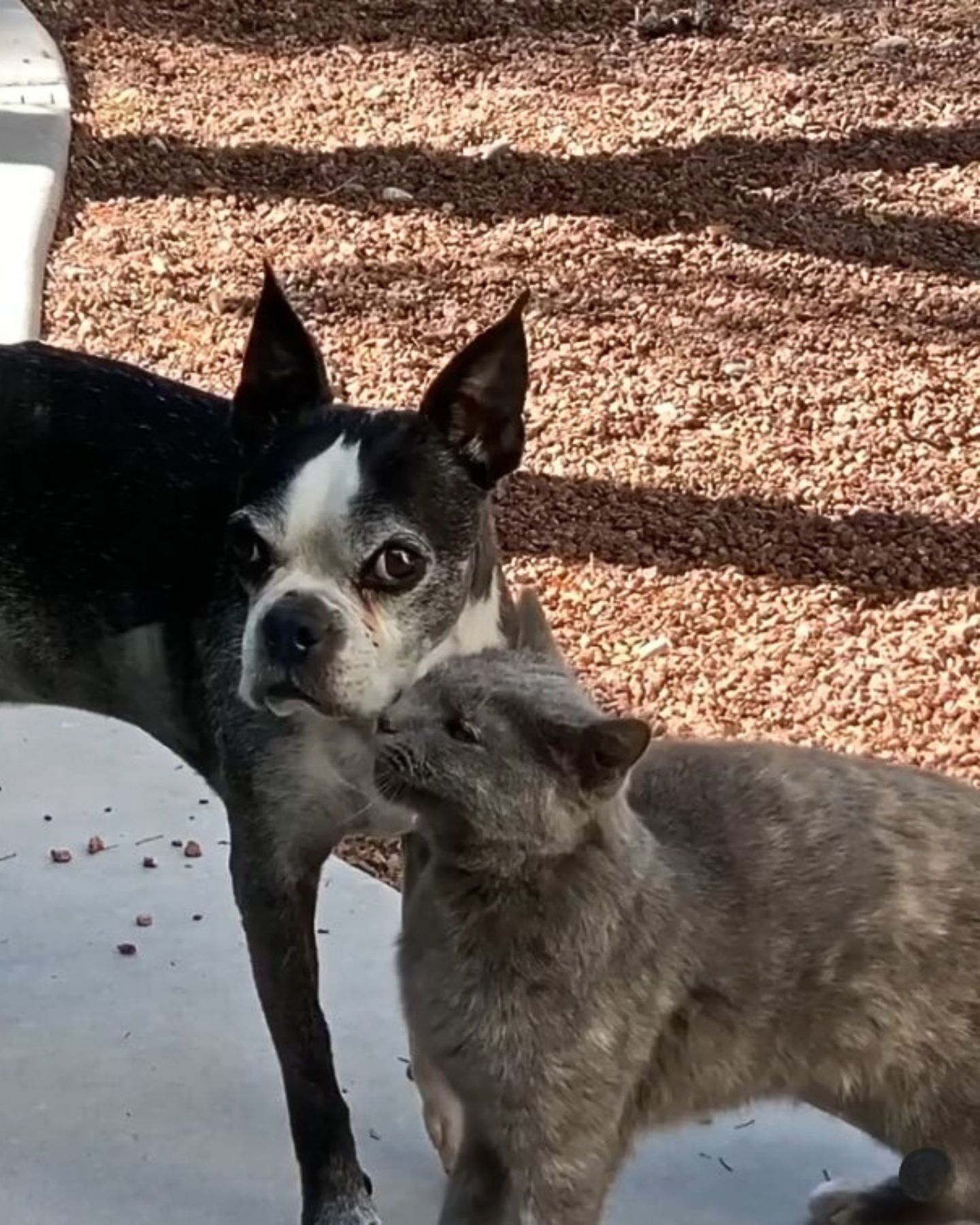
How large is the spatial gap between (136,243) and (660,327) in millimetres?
2109

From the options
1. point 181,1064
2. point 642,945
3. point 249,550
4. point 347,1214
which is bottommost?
point 181,1064

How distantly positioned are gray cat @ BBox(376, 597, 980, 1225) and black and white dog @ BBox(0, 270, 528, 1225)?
0.21 meters

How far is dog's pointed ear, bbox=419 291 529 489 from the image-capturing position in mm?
3830

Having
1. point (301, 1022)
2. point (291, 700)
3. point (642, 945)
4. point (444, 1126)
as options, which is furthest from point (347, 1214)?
point (291, 700)

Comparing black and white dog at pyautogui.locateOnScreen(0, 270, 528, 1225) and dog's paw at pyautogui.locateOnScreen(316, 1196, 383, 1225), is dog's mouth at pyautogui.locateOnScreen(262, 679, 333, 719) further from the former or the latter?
dog's paw at pyautogui.locateOnScreen(316, 1196, 383, 1225)

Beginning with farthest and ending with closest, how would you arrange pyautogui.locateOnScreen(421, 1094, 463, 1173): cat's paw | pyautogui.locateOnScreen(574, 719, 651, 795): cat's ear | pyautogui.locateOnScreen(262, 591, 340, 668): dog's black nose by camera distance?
1. pyautogui.locateOnScreen(421, 1094, 463, 1173): cat's paw
2. pyautogui.locateOnScreen(262, 591, 340, 668): dog's black nose
3. pyautogui.locateOnScreen(574, 719, 651, 795): cat's ear

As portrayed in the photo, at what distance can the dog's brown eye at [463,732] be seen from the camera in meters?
3.37

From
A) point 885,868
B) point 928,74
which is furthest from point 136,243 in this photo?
point 885,868

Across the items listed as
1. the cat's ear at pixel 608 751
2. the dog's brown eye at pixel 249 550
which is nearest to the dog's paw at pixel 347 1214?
the cat's ear at pixel 608 751

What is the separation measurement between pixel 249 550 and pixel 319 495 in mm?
169

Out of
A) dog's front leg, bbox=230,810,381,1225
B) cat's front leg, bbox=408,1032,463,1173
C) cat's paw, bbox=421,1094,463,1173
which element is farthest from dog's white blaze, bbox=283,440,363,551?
cat's paw, bbox=421,1094,463,1173

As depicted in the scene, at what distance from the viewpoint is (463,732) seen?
338cm

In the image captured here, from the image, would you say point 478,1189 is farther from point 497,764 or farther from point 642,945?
point 497,764

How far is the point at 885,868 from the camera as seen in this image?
11.8ft
